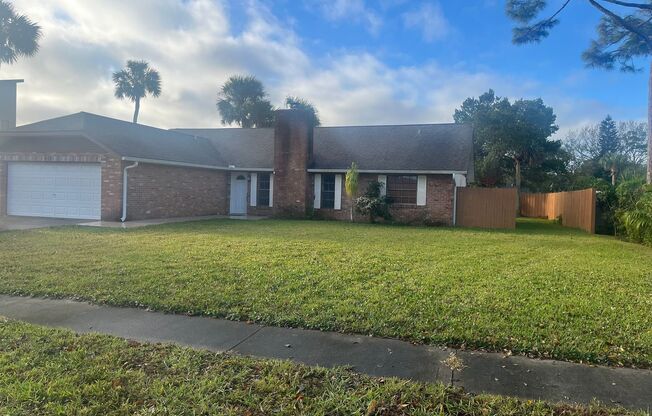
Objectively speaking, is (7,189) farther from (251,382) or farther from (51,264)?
(251,382)

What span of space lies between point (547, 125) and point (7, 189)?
1506 inches

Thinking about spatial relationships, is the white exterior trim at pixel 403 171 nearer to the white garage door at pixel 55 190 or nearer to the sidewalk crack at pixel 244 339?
the white garage door at pixel 55 190

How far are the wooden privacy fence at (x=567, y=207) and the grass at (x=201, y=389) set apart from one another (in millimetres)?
16623

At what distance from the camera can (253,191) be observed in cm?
2223

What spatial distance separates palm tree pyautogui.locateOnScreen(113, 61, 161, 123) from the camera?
36344 millimetres

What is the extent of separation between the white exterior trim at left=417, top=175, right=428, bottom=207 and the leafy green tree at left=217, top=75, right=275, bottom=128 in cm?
2000

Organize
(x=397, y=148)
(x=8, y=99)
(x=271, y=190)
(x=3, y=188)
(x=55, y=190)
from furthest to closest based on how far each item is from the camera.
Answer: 1. (x=8, y=99)
2. (x=271, y=190)
3. (x=397, y=148)
4. (x=3, y=188)
5. (x=55, y=190)

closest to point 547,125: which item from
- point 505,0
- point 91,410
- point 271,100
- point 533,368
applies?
point 271,100

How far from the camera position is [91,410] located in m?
2.96

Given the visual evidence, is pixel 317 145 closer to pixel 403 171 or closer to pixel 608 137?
pixel 403 171

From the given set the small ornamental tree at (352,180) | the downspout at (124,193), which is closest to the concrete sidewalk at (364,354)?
the downspout at (124,193)

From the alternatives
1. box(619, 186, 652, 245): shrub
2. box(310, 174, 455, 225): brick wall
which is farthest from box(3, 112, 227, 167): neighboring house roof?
box(619, 186, 652, 245): shrub

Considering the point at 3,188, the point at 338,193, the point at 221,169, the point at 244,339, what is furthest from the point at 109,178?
the point at 244,339

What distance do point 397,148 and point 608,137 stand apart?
45077 millimetres
